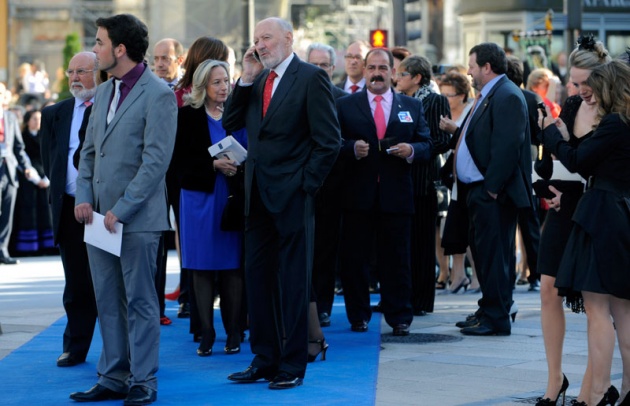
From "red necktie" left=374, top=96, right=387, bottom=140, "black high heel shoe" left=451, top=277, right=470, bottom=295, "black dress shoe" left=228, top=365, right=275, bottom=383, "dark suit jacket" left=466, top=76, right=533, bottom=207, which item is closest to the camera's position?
"black dress shoe" left=228, top=365, right=275, bottom=383

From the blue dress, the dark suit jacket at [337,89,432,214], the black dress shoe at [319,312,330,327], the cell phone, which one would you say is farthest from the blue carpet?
the cell phone

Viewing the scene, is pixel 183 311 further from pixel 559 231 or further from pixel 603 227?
pixel 603 227

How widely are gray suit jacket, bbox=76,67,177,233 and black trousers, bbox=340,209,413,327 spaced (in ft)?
10.2

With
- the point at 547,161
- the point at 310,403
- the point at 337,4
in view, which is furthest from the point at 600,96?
the point at 337,4

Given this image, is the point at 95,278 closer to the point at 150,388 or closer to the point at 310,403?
the point at 150,388

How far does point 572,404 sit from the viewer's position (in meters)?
7.36

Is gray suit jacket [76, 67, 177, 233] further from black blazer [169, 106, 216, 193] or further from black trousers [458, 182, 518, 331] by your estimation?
black trousers [458, 182, 518, 331]

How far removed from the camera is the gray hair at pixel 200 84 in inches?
379

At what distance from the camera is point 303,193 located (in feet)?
27.4

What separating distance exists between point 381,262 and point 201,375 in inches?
93.4

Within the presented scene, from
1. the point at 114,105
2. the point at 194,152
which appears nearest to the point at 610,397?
the point at 114,105

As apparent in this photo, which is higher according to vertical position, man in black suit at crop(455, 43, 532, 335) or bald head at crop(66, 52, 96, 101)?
bald head at crop(66, 52, 96, 101)

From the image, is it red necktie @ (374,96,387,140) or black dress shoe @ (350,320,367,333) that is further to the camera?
black dress shoe @ (350,320,367,333)

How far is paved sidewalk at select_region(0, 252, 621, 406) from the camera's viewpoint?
8047 millimetres
